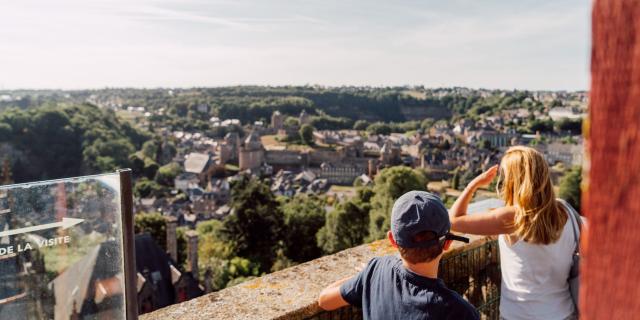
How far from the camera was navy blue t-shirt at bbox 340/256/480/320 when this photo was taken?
1621 millimetres

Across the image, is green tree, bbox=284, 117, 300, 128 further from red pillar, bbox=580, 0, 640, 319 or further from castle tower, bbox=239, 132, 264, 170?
red pillar, bbox=580, 0, 640, 319

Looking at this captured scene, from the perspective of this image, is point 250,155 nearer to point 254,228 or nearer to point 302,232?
point 302,232

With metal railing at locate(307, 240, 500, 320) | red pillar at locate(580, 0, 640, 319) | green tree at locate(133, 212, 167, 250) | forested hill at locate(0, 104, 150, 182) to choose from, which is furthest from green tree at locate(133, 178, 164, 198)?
red pillar at locate(580, 0, 640, 319)

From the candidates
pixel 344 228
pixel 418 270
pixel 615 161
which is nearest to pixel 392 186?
pixel 344 228

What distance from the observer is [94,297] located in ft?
5.21

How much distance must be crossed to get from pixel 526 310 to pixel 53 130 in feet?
241

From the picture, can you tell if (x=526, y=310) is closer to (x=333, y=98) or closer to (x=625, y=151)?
(x=625, y=151)

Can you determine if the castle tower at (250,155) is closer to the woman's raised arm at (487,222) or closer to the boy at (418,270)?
the woman's raised arm at (487,222)

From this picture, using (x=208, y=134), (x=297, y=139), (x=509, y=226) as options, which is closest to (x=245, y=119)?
(x=208, y=134)

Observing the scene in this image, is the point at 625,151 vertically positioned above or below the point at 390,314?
above

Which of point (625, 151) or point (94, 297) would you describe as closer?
point (625, 151)

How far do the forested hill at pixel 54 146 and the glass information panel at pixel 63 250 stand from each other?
6508cm

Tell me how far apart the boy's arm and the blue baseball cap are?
435mm

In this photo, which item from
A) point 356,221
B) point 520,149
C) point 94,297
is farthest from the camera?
point 356,221
